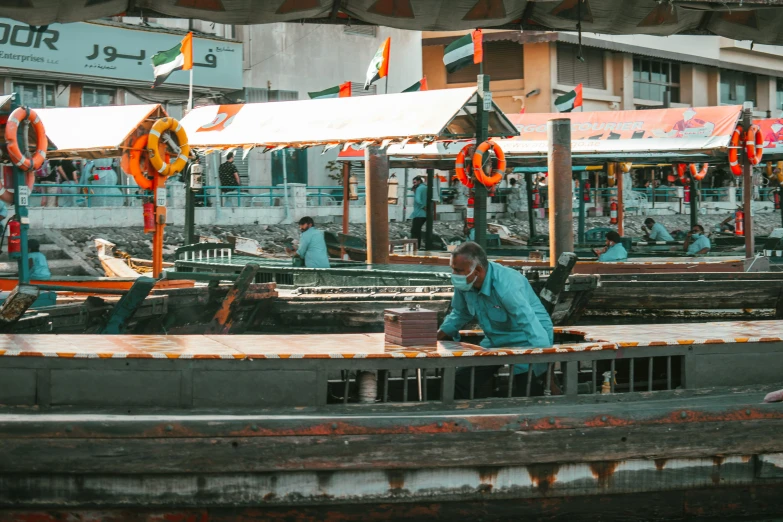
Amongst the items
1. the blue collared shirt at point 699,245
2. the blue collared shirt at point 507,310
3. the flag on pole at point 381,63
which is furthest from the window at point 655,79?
the blue collared shirt at point 507,310

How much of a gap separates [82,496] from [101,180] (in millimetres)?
17241

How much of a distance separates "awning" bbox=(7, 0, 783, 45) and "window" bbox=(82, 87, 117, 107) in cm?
1594

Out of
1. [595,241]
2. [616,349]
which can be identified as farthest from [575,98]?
[616,349]

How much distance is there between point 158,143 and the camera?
1096 cm

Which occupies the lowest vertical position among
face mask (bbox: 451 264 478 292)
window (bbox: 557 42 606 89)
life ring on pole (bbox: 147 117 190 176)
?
face mask (bbox: 451 264 478 292)

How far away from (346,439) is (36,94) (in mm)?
18167

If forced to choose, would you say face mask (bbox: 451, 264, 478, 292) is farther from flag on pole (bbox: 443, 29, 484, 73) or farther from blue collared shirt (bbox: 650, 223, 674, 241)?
blue collared shirt (bbox: 650, 223, 674, 241)

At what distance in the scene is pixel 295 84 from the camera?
26.4 m

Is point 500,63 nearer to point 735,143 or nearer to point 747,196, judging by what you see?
point 735,143

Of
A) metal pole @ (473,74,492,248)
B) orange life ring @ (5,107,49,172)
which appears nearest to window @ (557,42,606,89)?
metal pole @ (473,74,492,248)

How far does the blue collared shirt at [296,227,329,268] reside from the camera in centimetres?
1213

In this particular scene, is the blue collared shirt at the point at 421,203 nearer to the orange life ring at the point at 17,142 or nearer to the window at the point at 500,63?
the orange life ring at the point at 17,142

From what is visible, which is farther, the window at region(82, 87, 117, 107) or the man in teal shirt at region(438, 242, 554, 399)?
the window at region(82, 87, 117, 107)

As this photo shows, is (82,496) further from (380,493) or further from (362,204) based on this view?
(362,204)
